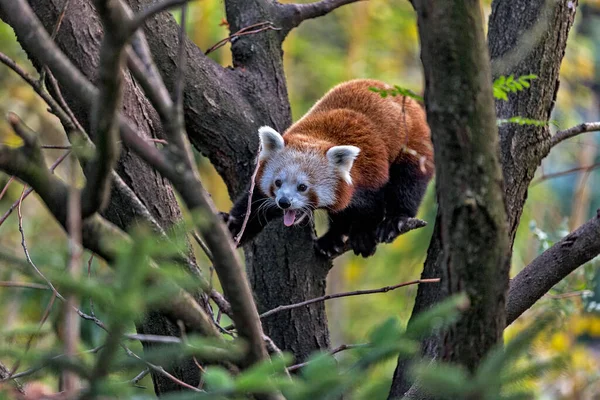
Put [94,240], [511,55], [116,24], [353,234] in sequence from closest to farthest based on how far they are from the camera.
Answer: [116,24]
[94,240]
[511,55]
[353,234]

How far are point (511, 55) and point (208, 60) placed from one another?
107cm

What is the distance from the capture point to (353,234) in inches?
123

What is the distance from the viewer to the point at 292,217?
112 inches

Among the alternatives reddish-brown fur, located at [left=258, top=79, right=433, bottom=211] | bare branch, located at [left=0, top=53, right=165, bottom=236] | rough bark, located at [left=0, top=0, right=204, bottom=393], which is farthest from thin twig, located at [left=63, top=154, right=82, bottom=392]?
reddish-brown fur, located at [left=258, top=79, right=433, bottom=211]

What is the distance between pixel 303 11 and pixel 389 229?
99cm

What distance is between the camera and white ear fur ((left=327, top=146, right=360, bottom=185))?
3.02 metres

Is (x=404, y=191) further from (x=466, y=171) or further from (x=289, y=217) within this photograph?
(x=466, y=171)

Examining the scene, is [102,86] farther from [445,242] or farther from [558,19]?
[558,19]

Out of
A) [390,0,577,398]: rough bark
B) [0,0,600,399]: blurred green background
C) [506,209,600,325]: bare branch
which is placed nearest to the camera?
[506,209,600,325]: bare branch

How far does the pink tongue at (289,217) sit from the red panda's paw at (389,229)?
41 cm

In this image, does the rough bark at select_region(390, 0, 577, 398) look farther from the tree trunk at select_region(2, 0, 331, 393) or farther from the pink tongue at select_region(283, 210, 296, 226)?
the pink tongue at select_region(283, 210, 296, 226)

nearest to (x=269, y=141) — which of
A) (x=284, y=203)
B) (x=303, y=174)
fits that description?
(x=284, y=203)

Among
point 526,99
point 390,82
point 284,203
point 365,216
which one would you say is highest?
point 390,82

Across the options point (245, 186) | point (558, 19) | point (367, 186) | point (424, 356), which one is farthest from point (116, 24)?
point (367, 186)
